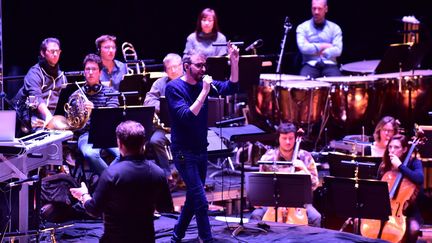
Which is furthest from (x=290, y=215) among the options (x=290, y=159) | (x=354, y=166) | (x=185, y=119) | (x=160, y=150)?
(x=185, y=119)

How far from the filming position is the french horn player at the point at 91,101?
947cm

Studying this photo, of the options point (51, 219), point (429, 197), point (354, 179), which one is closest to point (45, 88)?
point (51, 219)

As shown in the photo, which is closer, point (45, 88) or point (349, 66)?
point (45, 88)

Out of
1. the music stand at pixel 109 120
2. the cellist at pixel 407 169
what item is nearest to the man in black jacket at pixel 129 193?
the music stand at pixel 109 120

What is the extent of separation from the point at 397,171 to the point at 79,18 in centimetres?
561

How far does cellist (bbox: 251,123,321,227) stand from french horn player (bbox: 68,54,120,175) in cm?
166

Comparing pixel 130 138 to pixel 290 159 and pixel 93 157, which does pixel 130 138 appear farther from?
pixel 290 159

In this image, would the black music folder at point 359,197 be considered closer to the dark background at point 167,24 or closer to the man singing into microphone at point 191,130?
the man singing into microphone at point 191,130

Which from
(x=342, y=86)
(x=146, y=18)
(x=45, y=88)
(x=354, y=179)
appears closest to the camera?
(x=354, y=179)

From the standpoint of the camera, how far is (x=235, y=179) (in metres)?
11.0

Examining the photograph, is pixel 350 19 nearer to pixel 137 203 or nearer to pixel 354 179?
pixel 354 179

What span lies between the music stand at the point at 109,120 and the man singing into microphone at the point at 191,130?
1.14 metres

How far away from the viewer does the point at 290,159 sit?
9.74 metres

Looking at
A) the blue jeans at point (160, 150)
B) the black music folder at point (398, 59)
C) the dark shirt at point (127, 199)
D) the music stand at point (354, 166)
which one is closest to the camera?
the dark shirt at point (127, 199)
